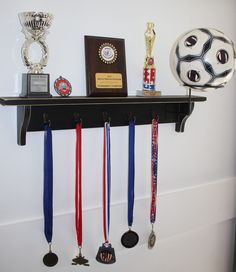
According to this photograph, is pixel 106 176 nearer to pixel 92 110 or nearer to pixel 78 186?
pixel 78 186

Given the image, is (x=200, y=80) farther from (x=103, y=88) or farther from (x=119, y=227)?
(x=119, y=227)

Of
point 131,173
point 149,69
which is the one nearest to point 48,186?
point 131,173

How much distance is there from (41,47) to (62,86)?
0.16 metres

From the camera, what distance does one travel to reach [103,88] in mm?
1253

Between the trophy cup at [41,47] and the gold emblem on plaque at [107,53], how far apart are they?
23 centimetres

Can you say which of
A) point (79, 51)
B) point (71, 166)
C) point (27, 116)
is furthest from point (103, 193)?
point (79, 51)

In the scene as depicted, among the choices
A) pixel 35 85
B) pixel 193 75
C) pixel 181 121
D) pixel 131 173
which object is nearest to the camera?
pixel 35 85

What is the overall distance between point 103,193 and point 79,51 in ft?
1.98

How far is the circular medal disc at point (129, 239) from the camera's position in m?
1.49

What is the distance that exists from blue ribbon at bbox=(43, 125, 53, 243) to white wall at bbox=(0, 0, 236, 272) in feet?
0.22

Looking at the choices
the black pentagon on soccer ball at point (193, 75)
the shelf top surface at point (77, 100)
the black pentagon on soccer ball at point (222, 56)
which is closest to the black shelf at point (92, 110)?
the shelf top surface at point (77, 100)

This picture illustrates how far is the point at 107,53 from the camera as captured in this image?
1.28 meters

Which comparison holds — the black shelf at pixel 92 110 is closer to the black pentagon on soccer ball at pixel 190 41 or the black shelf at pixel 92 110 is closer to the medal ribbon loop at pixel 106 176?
the medal ribbon loop at pixel 106 176

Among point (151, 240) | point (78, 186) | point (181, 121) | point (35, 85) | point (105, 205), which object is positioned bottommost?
point (151, 240)
